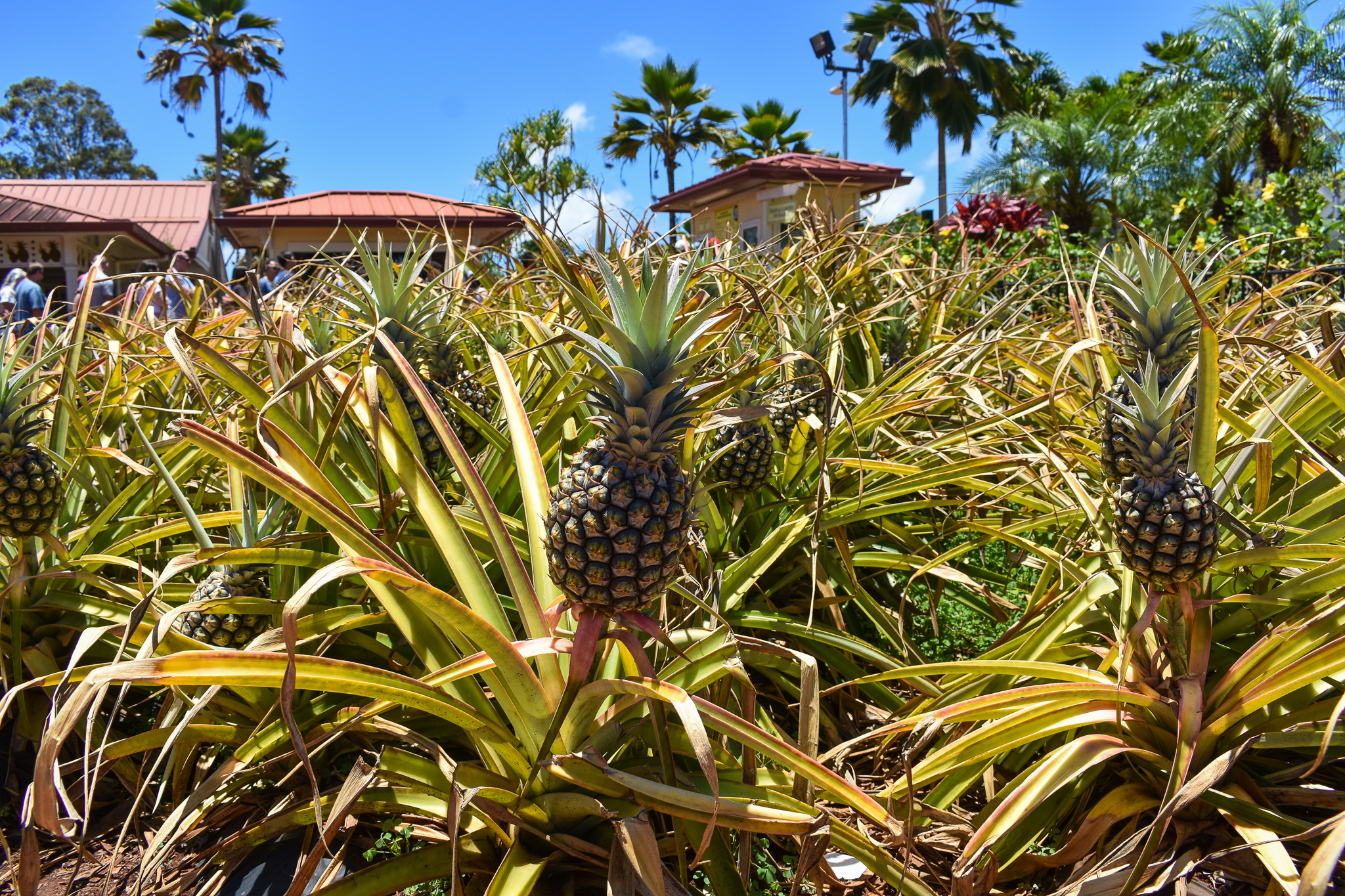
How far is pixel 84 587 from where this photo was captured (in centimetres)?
212

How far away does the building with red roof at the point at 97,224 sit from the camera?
46.3ft

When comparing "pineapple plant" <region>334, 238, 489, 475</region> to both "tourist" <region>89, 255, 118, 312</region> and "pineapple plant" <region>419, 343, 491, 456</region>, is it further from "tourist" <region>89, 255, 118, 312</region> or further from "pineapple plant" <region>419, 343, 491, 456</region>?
"tourist" <region>89, 255, 118, 312</region>

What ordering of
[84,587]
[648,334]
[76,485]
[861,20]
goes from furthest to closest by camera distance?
[861,20] < [76,485] < [84,587] < [648,334]

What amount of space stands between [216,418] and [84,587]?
74 centimetres

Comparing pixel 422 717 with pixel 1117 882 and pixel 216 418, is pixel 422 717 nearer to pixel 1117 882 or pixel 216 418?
pixel 216 418

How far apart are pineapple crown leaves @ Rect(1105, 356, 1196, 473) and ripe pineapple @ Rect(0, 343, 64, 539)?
89.8 inches

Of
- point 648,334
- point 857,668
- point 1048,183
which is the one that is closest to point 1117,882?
point 857,668

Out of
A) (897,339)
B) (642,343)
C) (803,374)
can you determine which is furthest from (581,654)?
(897,339)

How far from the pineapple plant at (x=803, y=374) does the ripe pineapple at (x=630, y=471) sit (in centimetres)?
131

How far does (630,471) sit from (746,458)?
1078 mm

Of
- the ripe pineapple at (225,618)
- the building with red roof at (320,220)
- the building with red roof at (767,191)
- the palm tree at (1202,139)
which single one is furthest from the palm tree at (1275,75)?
the ripe pineapple at (225,618)

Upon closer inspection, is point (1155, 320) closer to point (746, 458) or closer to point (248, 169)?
point (746, 458)

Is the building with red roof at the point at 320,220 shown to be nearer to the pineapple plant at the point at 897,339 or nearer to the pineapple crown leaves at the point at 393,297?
the pineapple plant at the point at 897,339

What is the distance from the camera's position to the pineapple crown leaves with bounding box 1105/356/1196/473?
1.48 metres
